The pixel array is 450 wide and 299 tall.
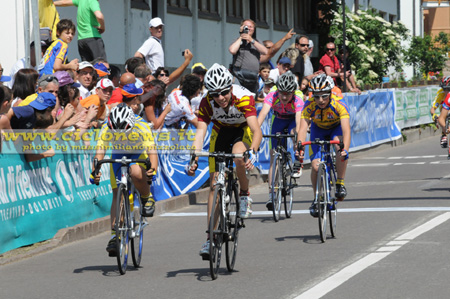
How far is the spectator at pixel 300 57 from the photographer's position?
66.7 ft

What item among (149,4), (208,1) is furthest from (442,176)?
(208,1)

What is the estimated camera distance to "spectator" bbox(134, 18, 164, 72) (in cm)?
1761

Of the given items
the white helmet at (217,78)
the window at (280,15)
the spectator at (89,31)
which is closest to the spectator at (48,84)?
the white helmet at (217,78)

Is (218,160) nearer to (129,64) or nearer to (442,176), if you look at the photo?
(129,64)

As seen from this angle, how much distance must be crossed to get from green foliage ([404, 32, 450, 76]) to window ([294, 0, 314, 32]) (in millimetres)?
16903

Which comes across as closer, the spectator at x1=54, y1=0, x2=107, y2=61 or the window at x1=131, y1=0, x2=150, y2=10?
the spectator at x1=54, y1=0, x2=107, y2=61

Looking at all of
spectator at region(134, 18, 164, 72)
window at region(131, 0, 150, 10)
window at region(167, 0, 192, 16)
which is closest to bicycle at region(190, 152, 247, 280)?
spectator at region(134, 18, 164, 72)

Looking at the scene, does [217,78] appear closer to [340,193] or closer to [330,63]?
[340,193]

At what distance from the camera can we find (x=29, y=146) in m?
11.3

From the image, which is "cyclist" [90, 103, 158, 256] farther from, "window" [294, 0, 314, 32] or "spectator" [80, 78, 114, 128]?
"window" [294, 0, 314, 32]

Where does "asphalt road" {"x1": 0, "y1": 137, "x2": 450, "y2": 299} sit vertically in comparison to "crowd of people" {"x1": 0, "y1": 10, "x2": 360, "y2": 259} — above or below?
below

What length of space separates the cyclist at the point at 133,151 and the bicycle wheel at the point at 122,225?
0.13m

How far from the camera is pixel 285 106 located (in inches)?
554

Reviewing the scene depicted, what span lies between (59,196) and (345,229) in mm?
3575
